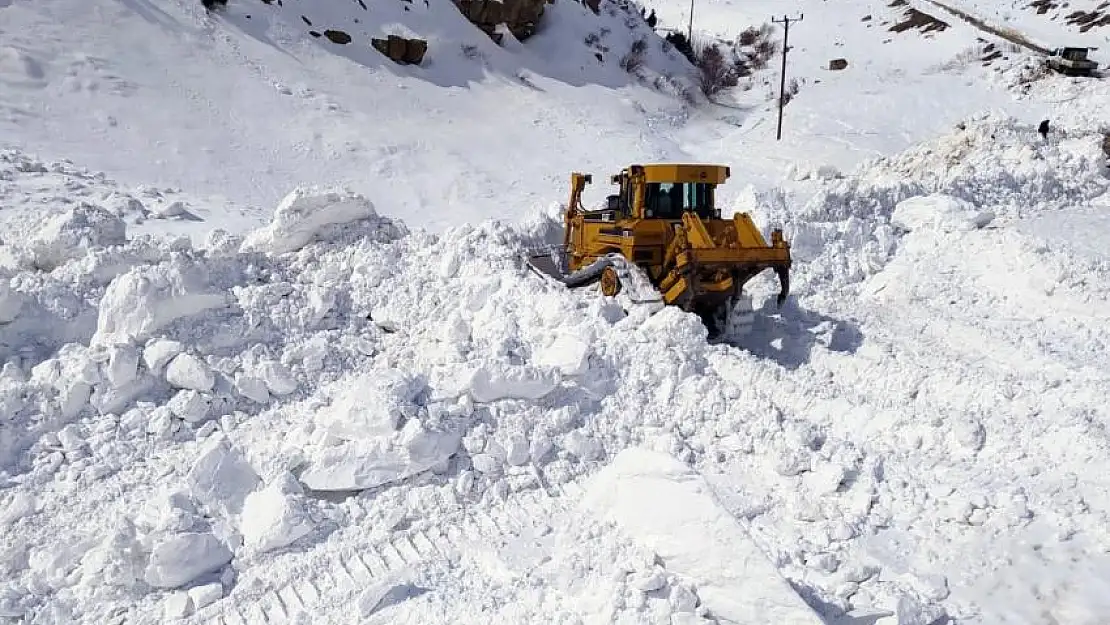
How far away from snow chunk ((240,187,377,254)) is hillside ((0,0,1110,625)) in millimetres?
32

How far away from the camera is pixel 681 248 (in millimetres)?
8547

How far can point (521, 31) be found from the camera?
Answer: 28.1 metres

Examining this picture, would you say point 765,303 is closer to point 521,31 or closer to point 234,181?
point 234,181

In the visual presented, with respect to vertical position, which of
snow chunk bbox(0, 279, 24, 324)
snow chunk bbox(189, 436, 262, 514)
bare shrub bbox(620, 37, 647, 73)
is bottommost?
snow chunk bbox(189, 436, 262, 514)

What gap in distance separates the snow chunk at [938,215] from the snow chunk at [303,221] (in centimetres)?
774

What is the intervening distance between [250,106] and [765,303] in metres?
14.2

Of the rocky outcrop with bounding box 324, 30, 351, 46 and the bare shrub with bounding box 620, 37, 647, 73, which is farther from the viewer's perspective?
the bare shrub with bounding box 620, 37, 647, 73

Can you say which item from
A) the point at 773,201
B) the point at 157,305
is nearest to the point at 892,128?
the point at 773,201

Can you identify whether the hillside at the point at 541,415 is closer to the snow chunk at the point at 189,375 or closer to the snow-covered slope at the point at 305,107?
the snow chunk at the point at 189,375

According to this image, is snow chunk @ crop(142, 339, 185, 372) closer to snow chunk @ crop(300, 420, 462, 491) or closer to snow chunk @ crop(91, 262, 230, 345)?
snow chunk @ crop(91, 262, 230, 345)

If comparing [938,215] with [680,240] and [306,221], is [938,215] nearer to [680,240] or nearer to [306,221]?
[680,240]

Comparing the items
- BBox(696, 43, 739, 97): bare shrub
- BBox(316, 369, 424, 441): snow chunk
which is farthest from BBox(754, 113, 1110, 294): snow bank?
BBox(696, 43, 739, 97): bare shrub

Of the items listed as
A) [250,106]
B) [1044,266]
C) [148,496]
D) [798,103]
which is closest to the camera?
[148,496]

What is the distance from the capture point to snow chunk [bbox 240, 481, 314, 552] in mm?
5449
